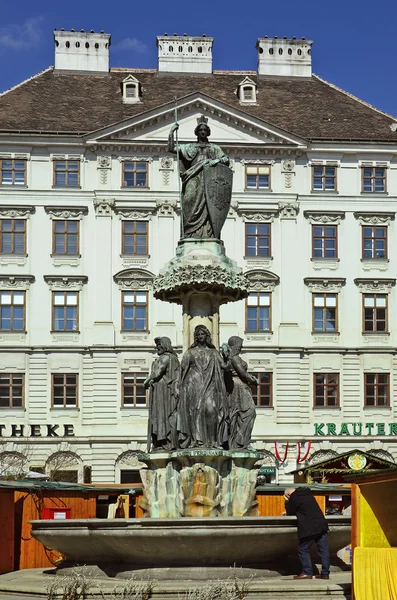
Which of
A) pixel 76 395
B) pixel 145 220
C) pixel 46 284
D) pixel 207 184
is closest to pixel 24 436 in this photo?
pixel 76 395

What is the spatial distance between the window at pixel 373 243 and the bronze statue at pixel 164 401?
3576cm

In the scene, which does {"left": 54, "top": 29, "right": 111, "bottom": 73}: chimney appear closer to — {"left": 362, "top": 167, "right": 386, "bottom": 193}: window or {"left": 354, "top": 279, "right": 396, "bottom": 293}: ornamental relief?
{"left": 362, "top": 167, "right": 386, "bottom": 193}: window

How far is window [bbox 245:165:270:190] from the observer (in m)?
53.6

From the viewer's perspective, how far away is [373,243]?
5384 centimetres

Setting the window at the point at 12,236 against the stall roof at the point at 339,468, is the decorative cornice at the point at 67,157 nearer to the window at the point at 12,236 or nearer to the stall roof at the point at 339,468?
the window at the point at 12,236

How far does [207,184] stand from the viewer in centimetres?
1978

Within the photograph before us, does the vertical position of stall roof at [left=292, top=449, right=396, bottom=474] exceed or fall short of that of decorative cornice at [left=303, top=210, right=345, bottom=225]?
it falls short

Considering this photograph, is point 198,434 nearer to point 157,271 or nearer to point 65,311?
point 157,271

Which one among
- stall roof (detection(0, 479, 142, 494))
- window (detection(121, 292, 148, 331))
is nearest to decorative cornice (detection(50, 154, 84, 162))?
window (detection(121, 292, 148, 331))

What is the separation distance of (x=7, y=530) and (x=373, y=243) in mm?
34569

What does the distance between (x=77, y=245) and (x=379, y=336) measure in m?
12.9

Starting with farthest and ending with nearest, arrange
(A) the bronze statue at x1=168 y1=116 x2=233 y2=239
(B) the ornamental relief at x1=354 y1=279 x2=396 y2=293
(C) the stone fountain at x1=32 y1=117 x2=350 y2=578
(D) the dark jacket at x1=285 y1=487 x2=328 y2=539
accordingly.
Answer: (B) the ornamental relief at x1=354 y1=279 x2=396 y2=293, (A) the bronze statue at x1=168 y1=116 x2=233 y2=239, (C) the stone fountain at x1=32 y1=117 x2=350 y2=578, (D) the dark jacket at x1=285 y1=487 x2=328 y2=539

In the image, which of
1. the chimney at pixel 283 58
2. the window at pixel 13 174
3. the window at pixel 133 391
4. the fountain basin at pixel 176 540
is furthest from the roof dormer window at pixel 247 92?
the fountain basin at pixel 176 540

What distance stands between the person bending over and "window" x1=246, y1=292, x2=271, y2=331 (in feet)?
121
